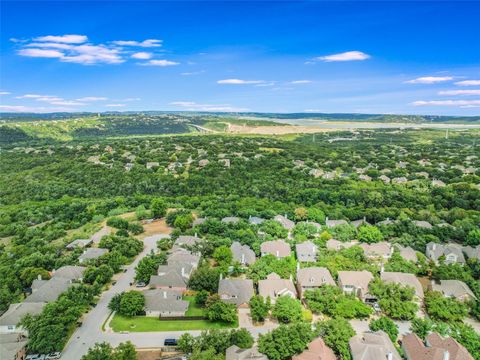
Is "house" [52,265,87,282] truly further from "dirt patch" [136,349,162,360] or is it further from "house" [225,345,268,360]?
"house" [225,345,268,360]

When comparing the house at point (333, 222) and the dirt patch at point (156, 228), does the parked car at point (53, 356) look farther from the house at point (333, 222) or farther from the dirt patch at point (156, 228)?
the house at point (333, 222)

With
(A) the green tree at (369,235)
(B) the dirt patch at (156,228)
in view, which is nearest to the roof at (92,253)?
(B) the dirt patch at (156,228)

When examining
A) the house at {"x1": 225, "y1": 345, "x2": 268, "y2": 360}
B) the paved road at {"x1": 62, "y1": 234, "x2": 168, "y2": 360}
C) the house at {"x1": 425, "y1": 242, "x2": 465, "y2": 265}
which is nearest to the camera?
the house at {"x1": 225, "y1": 345, "x2": 268, "y2": 360}

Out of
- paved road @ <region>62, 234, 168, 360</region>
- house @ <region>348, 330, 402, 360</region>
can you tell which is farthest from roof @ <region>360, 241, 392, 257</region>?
paved road @ <region>62, 234, 168, 360</region>

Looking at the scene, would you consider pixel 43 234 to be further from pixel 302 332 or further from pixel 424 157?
pixel 424 157

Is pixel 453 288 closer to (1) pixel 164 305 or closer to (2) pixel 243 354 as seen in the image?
(2) pixel 243 354

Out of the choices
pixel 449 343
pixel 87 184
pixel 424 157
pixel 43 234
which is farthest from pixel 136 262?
pixel 424 157
